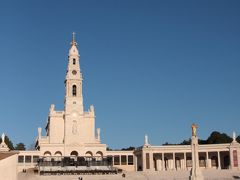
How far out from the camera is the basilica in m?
84.6

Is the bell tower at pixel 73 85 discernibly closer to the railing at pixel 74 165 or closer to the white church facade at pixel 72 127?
the white church facade at pixel 72 127

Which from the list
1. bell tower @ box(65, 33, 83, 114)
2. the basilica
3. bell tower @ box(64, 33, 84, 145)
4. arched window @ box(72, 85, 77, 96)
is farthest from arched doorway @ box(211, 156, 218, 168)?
arched window @ box(72, 85, 77, 96)

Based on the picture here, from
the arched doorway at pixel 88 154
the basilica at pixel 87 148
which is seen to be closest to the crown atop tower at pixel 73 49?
the basilica at pixel 87 148

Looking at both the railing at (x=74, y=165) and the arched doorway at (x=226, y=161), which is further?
the arched doorway at (x=226, y=161)

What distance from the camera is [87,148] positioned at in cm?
8794

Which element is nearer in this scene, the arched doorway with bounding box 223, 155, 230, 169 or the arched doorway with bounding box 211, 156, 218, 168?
the arched doorway with bounding box 223, 155, 230, 169

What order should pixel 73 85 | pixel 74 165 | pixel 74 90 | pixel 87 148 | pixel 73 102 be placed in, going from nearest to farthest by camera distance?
pixel 74 165 < pixel 87 148 < pixel 73 102 < pixel 73 85 < pixel 74 90

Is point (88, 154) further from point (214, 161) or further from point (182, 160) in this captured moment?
point (214, 161)

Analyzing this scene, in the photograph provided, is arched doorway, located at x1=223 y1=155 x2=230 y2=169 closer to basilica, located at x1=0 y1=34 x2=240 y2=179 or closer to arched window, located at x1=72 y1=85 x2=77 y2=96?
basilica, located at x1=0 y1=34 x2=240 y2=179

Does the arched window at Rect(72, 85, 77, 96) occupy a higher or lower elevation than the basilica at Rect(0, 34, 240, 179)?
higher

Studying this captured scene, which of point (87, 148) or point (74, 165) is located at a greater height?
point (87, 148)

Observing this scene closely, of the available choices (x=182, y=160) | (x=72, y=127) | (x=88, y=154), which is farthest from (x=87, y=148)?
(x=182, y=160)

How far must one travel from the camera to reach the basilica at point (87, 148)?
84.6 metres

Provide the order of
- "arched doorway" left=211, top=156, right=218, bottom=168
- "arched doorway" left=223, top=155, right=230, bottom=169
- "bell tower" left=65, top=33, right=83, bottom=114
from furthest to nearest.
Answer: "bell tower" left=65, top=33, right=83, bottom=114 → "arched doorway" left=211, top=156, right=218, bottom=168 → "arched doorway" left=223, top=155, right=230, bottom=169
